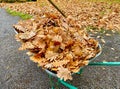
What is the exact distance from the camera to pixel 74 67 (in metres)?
2.53

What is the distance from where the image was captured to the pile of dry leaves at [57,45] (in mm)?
2592

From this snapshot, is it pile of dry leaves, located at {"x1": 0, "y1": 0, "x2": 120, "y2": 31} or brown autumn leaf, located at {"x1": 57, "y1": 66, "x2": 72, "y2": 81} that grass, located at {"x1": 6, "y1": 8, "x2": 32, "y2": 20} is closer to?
pile of dry leaves, located at {"x1": 0, "y1": 0, "x2": 120, "y2": 31}

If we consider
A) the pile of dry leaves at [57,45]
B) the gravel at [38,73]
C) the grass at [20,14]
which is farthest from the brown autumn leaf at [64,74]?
the grass at [20,14]

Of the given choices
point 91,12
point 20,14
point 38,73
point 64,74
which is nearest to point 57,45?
point 64,74

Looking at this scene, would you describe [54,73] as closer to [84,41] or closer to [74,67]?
[74,67]

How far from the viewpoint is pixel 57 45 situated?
9.46 feet

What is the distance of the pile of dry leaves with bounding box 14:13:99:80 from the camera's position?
2592 millimetres

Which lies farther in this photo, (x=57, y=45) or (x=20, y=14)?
(x=20, y=14)

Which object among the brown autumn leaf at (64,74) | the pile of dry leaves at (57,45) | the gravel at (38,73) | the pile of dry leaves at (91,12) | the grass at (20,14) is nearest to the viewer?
the brown autumn leaf at (64,74)

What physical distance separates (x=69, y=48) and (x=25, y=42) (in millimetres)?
606

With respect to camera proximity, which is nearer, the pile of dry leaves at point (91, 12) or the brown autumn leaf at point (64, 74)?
the brown autumn leaf at point (64, 74)

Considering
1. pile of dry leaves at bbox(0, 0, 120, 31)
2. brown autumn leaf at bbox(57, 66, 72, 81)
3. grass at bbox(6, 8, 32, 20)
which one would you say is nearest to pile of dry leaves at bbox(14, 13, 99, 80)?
brown autumn leaf at bbox(57, 66, 72, 81)

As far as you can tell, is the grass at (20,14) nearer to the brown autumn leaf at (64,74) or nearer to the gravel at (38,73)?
the gravel at (38,73)

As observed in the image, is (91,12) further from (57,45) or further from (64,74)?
(64,74)
